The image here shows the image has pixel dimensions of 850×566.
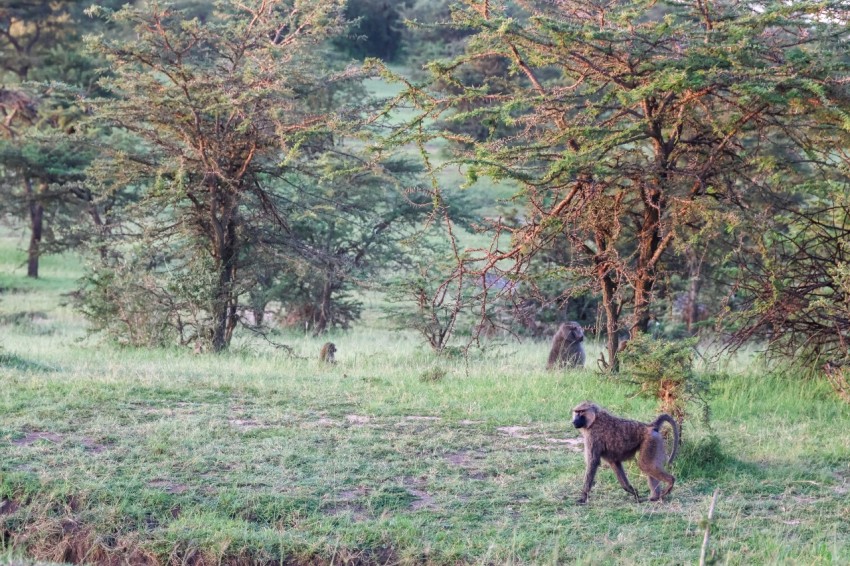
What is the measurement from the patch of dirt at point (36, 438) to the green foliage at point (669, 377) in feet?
14.6

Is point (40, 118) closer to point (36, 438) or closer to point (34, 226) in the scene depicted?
point (34, 226)

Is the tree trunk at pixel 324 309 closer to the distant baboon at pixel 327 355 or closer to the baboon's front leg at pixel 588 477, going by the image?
the distant baboon at pixel 327 355

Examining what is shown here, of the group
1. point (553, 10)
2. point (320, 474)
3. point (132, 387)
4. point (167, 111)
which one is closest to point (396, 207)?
point (167, 111)

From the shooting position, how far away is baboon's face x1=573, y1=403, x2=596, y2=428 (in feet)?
21.0

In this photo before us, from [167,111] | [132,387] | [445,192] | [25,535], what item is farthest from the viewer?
[445,192]

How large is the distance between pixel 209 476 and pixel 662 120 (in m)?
5.78

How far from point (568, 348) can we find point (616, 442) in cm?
569

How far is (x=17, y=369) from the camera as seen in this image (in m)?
10.2

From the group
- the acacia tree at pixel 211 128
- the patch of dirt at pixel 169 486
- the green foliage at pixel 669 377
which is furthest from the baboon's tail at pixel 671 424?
the acacia tree at pixel 211 128

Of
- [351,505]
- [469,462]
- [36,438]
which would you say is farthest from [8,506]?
[469,462]

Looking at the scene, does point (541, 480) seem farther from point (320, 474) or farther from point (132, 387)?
point (132, 387)

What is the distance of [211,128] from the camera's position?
1345cm

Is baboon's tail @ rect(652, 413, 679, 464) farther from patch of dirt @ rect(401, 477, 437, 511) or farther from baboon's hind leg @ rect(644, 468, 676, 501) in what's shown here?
patch of dirt @ rect(401, 477, 437, 511)

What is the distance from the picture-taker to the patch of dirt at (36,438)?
736cm
